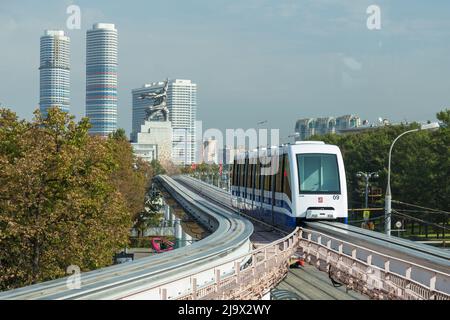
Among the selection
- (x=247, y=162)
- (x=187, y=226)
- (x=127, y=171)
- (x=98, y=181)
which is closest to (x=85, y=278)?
(x=98, y=181)

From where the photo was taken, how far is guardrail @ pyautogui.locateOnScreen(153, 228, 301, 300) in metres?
12.6

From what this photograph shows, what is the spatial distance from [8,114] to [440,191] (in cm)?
3818

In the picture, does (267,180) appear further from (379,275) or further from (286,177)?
(379,275)

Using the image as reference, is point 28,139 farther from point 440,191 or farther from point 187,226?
point 440,191

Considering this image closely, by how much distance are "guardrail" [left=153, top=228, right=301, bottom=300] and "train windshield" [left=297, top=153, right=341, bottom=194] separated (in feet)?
15.0

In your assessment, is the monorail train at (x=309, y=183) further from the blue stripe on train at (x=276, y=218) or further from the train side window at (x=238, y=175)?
the train side window at (x=238, y=175)

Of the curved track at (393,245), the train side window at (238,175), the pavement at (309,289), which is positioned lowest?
the pavement at (309,289)

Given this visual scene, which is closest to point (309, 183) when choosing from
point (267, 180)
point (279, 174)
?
point (279, 174)

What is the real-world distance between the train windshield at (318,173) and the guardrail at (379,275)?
171 inches

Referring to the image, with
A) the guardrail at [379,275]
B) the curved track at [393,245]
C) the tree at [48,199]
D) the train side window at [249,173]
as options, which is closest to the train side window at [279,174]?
the curved track at [393,245]

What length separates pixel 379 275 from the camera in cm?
1465

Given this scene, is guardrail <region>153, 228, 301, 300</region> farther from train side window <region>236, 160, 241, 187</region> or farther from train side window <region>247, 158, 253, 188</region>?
train side window <region>236, 160, 241, 187</region>

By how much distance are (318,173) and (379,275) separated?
11.5m

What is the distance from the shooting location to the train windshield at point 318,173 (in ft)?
84.4
